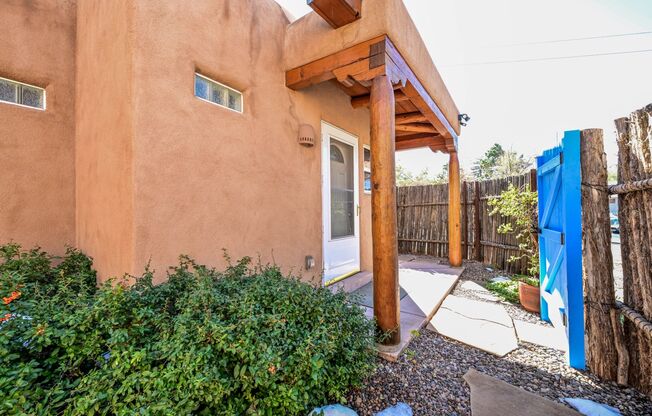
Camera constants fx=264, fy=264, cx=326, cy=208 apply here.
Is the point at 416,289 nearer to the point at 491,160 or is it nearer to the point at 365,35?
the point at 365,35

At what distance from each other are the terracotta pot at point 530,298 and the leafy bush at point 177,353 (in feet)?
8.90

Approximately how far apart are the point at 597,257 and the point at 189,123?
3.53 meters

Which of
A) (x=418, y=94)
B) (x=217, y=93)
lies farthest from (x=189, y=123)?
(x=418, y=94)

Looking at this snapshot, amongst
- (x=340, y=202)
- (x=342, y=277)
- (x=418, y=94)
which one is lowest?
(x=342, y=277)

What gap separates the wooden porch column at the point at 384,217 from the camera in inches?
93.0

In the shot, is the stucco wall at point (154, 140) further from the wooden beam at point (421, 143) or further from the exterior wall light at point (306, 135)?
the wooden beam at point (421, 143)

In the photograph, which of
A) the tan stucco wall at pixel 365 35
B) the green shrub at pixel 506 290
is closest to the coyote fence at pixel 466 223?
the green shrub at pixel 506 290

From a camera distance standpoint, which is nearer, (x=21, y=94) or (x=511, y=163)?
(x=21, y=94)

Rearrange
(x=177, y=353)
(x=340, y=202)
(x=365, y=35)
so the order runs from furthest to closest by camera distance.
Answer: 1. (x=340, y=202)
2. (x=365, y=35)
3. (x=177, y=353)

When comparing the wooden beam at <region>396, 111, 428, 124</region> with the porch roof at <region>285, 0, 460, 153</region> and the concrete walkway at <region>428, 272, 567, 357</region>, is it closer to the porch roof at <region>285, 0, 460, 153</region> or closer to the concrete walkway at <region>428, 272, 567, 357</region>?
the porch roof at <region>285, 0, 460, 153</region>

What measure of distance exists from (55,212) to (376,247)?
3.54 metres

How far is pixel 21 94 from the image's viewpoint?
2.78 m

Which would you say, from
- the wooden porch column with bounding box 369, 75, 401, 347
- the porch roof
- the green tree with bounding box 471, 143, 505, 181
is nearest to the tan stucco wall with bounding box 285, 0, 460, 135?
the porch roof

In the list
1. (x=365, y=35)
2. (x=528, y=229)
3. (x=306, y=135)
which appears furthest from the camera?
(x=528, y=229)
